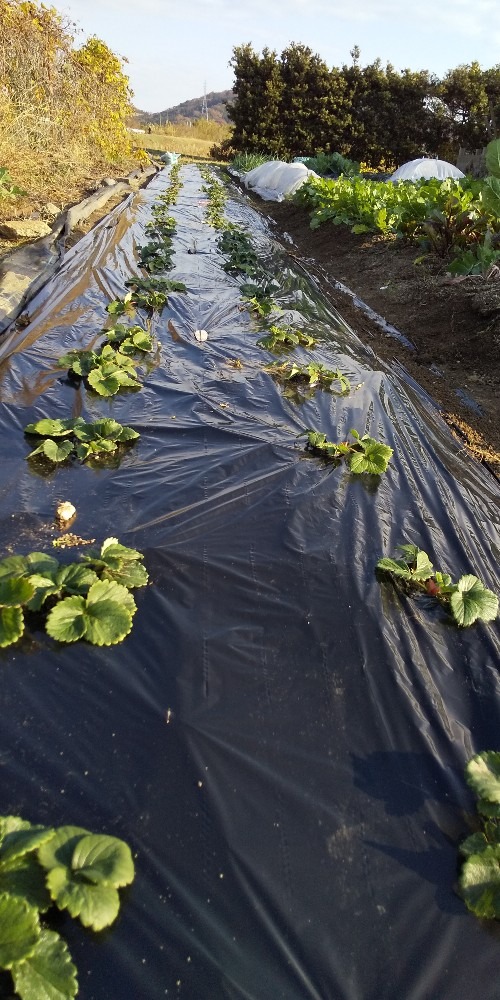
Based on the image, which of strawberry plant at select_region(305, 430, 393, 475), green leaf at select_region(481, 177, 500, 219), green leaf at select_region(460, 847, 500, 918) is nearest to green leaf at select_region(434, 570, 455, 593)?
strawberry plant at select_region(305, 430, 393, 475)

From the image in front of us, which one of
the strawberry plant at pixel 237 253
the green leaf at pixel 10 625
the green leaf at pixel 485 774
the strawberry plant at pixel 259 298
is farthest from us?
the strawberry plant at pixel 237 253

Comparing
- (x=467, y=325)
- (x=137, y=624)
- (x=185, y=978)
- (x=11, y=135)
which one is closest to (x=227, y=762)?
(x=185, y=978)

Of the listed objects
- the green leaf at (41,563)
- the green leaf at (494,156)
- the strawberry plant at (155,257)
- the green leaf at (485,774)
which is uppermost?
the green leaf at (494,156)

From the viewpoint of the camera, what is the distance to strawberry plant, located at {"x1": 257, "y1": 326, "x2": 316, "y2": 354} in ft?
16.9

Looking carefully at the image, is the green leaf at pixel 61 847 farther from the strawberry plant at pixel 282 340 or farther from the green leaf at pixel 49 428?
the strawberry plant at pixel 282 340

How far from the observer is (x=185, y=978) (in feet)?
4.25

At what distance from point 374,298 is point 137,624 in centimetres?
647

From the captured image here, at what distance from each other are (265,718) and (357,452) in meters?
1.89

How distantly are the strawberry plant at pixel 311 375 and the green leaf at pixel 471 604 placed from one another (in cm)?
235

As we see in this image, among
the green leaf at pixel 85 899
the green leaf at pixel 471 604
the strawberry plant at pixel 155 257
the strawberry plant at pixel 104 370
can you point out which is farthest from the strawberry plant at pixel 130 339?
the green leaf at pixel 85 899

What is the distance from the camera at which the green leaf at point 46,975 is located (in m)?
1.20

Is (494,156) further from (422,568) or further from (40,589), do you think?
(40,589)

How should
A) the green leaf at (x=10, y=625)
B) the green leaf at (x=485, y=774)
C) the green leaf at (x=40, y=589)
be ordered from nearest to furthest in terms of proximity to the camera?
the green leaf at (x=485, y=774) < the green leaf at (x=10, y=625) < the green leaf at (x=40, y=589)

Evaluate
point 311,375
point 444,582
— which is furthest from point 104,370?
point 444,582
